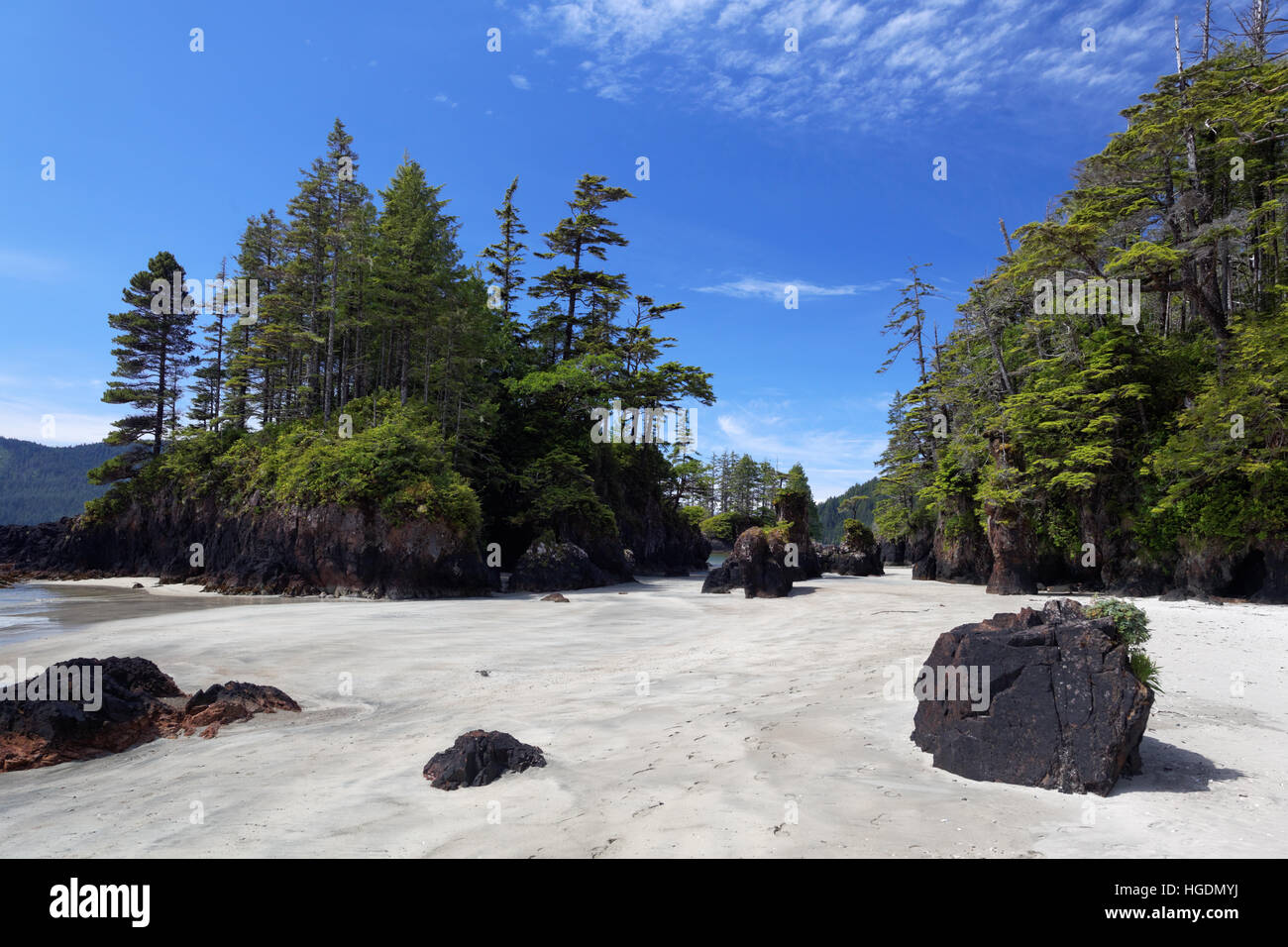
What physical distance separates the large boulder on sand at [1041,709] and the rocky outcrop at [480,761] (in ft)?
13.2

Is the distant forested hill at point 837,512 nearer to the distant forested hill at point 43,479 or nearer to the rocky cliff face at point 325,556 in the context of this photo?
the rocky cliff face at point 325,556

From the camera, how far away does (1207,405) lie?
19.2 meters

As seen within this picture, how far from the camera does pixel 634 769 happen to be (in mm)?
5711

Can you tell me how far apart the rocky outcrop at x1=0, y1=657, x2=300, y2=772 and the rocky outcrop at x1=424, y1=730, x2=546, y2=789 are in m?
3.71

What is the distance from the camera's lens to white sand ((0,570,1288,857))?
428 centimetres

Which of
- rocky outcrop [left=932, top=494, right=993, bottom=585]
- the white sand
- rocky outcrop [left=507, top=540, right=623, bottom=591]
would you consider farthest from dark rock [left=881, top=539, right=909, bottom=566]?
the white sand

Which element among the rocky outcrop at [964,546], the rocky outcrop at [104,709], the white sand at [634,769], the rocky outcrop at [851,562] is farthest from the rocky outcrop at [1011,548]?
the rocky outcrop at [104,709]

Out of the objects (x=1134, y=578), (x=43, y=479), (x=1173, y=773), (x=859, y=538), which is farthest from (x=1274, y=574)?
(x=43, y=479)

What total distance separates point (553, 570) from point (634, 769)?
2304 cm

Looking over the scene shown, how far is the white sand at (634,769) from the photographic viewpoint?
4.28 metres

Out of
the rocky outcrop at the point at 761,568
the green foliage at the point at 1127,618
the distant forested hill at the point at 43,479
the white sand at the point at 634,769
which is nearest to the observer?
the white sand at the point at 634,769

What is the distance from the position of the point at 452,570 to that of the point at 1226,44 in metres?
40.9
